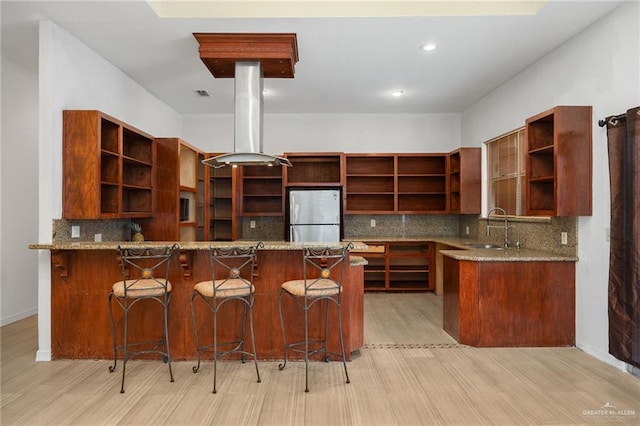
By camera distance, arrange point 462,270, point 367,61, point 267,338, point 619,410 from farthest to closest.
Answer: point 367,61
point 462,270
point 267,338
point 619,410

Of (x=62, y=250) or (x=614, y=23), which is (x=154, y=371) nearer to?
(x=62, y=250)

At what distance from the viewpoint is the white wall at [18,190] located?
428 cm

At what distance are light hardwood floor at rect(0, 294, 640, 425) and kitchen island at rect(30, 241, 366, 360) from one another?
0.15m

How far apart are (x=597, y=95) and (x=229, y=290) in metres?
3.45

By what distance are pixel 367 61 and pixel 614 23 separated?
2122 millimetres

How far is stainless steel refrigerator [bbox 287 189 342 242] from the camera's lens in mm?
5605

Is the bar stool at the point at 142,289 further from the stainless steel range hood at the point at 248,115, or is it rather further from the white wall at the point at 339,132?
the white wall at the point at 339,132

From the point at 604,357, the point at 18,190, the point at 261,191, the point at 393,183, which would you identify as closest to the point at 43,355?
the point at 18,190

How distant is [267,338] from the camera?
10.6ft

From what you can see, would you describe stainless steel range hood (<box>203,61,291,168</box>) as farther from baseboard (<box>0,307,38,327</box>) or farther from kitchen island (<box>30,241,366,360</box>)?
baseboard (<box>0,307,38,327</box>)

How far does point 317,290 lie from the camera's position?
281 centimetres

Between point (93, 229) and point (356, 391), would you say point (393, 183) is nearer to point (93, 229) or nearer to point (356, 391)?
point (356, 391)

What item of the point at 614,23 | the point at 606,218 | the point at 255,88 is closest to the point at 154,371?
the point at 255,88

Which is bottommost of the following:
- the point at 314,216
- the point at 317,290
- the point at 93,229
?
the point at 317,290
